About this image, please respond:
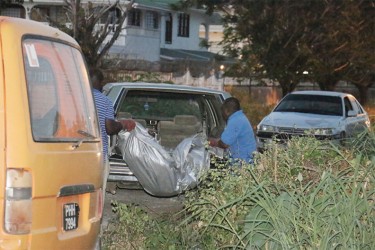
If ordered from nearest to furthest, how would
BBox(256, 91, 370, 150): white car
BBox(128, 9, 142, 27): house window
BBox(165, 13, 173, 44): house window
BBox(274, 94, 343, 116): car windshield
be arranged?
BBox(256, 91, 370, 150): white car, BBox(274, 94, 343, 116): car windshield, BBox(128, 9, 142, 27): house window, BBox(165, 13, 173, 44): house window

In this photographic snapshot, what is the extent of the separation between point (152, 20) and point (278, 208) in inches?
1477

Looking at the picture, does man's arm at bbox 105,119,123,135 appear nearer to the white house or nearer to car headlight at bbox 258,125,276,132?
car headlight at bbox 258,125,276,132

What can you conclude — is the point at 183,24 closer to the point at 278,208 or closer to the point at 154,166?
the point at 154,166

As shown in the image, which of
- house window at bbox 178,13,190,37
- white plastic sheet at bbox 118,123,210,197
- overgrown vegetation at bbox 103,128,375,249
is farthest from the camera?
house window at bbox 178,13,190,37

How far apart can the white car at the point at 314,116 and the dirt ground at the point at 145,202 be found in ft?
20.6

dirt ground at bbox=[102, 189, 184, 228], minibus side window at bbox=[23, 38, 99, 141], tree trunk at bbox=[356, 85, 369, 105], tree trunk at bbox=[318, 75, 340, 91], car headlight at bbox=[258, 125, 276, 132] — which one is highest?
minibus side window at bbox=[23, 38, 99, 141]

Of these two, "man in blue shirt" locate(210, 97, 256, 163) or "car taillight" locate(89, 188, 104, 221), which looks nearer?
"car taillight" locate(89, 188, 104, 221)

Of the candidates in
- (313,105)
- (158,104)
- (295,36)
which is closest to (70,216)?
(158,104)

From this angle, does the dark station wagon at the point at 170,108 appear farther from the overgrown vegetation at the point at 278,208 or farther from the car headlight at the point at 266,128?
the car headlight at the point at 266,128

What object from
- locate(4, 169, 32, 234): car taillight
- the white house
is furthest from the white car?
the white house

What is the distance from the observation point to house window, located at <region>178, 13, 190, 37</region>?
4603 cm

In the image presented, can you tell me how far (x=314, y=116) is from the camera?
1833cm

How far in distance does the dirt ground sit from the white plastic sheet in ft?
0.72

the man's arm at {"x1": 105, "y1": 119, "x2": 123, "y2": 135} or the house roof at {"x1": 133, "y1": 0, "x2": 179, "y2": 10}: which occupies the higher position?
the house roof at {"x1": 133, "y1": 0, "x2": 179, "y2": 10}
